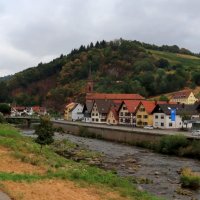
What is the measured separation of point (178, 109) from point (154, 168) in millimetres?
50057

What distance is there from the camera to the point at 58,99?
185 metres

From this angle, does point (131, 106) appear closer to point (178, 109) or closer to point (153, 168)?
point (178, 109)

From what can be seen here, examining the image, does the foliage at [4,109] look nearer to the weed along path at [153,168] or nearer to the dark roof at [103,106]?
the dark roof at [103,106]

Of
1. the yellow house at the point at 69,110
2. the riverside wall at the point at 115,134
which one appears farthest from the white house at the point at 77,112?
the riverside wall at the point at 115,134

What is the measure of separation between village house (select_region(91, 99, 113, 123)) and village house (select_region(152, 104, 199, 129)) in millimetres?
26298

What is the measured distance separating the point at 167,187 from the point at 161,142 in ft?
92.5

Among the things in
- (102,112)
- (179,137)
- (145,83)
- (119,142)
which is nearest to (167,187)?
(179,137)

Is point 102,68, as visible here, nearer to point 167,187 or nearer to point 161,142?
point 161,142

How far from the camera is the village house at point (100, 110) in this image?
119 m

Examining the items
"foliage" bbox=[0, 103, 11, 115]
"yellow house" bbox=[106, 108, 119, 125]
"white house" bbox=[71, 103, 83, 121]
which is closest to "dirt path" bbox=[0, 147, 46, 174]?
"yellow house" bbox=[106, 108, 119, 125]

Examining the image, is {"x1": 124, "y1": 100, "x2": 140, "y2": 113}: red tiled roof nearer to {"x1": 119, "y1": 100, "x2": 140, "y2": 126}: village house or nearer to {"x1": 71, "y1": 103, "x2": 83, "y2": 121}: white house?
{"x1": 119, "y1": 100, "x2": 140, "y2": 126}: village house

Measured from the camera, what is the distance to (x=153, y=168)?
42.7m

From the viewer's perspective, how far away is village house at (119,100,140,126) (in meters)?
104

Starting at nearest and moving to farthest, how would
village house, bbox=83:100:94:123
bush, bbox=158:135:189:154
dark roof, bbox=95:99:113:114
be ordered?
bush, bbox=158:135:189:154
dark roof, bbox=95:99:113:114
village house, bbox=83:100:94:123
